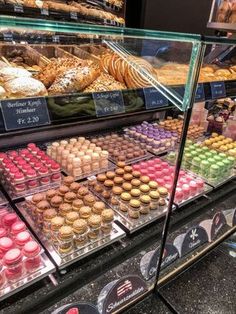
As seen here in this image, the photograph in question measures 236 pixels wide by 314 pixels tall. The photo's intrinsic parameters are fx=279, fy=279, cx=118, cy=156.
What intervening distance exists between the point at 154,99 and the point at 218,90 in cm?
33

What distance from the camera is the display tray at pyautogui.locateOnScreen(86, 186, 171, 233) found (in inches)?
43.3

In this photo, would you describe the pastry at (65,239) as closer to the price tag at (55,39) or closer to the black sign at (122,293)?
the black sign at (122,293)

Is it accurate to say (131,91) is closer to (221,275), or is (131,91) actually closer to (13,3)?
(221,275)

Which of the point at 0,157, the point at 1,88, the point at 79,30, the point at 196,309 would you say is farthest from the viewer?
the point at 0,157

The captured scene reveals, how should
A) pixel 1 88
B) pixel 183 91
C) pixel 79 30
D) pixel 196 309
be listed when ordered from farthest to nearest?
pixel 196 309 → pixel 183 91 → pixel 1 88 → pixel 79 30

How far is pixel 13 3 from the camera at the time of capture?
1.56 metres

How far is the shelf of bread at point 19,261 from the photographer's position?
0.83 m

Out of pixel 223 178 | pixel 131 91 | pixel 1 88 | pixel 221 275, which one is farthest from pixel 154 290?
pixel 1 88

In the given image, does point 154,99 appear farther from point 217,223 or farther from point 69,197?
point 217,223

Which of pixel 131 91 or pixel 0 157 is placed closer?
pixel 131 91

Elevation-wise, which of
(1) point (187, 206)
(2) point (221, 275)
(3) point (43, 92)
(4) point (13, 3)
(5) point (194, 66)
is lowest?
(2) point (221, 275)

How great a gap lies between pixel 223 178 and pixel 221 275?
51 cm

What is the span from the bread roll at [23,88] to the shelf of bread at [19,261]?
45cm

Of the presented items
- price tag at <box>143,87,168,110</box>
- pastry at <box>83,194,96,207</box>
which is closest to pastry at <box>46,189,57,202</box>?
pastry at <box>83,194,96,207</box>
